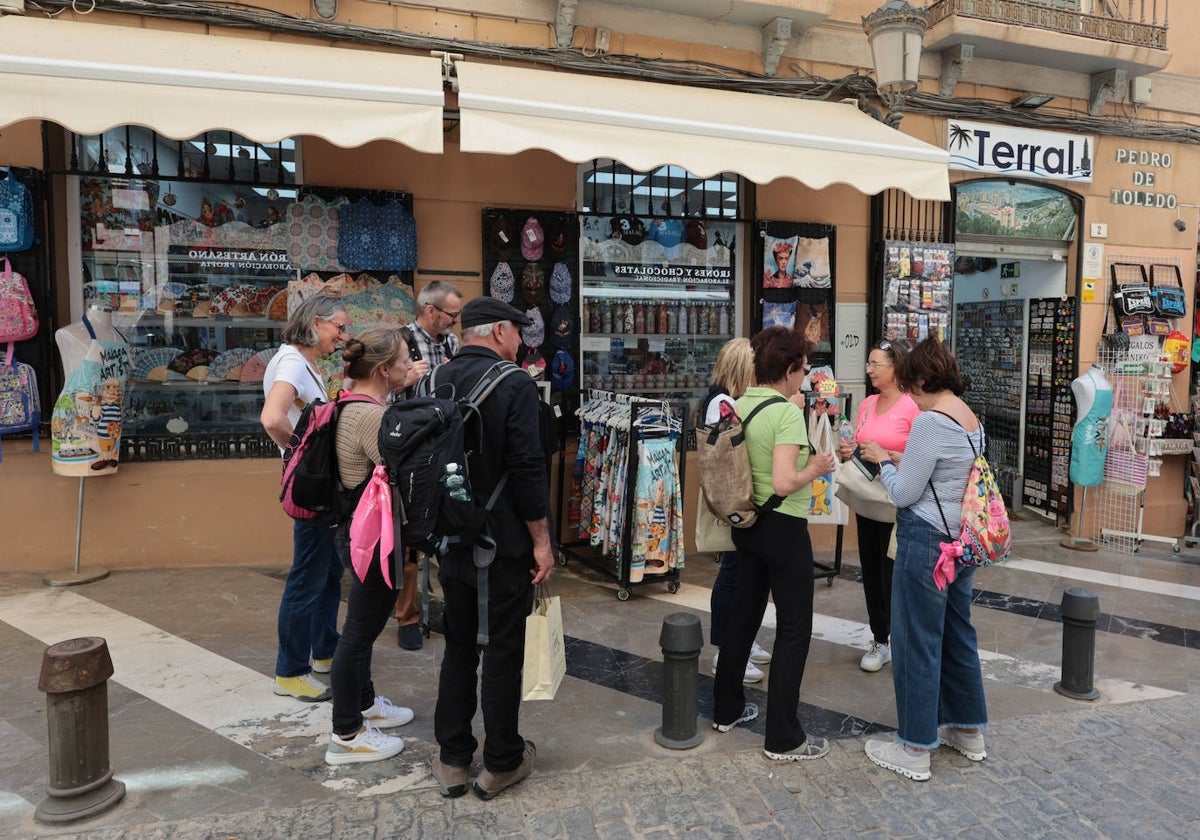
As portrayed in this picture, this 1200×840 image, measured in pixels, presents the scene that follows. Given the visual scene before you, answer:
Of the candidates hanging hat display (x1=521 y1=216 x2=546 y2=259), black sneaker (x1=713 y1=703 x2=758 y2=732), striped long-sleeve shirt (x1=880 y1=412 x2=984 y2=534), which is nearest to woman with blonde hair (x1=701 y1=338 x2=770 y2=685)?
black sneaker (x1=713 y1=703 x2=758 y2=732)

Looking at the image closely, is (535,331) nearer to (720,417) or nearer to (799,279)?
(799,279)

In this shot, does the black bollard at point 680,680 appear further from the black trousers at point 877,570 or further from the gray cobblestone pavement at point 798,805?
the black trousers at point 877,570

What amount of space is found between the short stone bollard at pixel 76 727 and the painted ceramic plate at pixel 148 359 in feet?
11.1

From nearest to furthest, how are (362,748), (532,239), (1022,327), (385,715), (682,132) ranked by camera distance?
1. (362,748)
2. (385,715)
3. (682,132)
4. (532,239)
5. (1022,327)

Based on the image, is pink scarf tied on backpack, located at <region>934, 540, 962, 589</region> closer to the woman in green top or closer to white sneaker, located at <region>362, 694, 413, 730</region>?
the woman in green top

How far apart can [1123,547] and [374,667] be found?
6.97 m

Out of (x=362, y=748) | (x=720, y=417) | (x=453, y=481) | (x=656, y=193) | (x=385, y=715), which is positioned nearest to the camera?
(x=453, y=481)

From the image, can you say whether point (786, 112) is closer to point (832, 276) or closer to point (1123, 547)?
point (832, 276)

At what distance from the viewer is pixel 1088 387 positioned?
7438 millimetres

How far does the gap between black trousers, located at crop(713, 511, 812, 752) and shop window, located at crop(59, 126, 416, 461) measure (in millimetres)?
3685

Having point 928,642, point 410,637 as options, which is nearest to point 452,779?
point 410,637

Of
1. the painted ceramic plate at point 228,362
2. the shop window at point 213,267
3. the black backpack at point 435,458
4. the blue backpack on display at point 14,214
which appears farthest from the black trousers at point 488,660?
the blue backpack on display at point 14,214

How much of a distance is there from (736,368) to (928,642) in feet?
6.00

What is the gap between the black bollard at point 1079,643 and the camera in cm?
411
